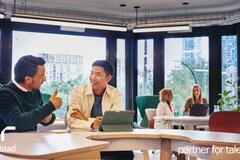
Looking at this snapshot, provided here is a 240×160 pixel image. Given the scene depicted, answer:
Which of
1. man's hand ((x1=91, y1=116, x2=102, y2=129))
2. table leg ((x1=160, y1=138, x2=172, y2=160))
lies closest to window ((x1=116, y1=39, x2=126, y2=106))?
man's hand ((x1=91, y1=116, x2=102, y2=129))

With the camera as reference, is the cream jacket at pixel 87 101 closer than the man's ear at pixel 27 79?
No

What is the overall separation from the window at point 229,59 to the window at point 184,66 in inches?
15.4

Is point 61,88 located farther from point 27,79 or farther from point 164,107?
point 27,79

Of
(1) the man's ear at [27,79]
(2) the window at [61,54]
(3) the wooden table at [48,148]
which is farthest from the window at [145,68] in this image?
(3) the wooden table at [48,148]

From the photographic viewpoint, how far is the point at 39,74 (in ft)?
8.94

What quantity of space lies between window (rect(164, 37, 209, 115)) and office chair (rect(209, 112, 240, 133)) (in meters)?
5.00

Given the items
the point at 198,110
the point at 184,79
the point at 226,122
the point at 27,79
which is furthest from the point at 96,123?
the point at 184,79

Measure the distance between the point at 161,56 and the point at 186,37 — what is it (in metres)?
0.77

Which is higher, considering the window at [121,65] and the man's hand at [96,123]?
the window at [121,65]

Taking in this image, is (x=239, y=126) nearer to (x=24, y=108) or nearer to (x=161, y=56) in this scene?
(x=24, y=108)

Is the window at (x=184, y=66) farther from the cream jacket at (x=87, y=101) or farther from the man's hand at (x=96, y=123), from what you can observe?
the man's hand at (x=96, y=123)

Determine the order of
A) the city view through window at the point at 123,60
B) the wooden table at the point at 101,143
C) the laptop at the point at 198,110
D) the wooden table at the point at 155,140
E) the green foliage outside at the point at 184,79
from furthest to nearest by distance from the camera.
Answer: the green foliage outside at the point at 184,79, the city view through window at the point at 123,60, the laptop at the point at 198,110, the wooden table at the point at 155,140, the wooden table at the point at 101,143

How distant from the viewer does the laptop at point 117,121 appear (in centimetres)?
277

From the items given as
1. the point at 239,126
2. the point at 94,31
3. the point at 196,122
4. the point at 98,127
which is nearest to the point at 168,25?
the point at 94,31
